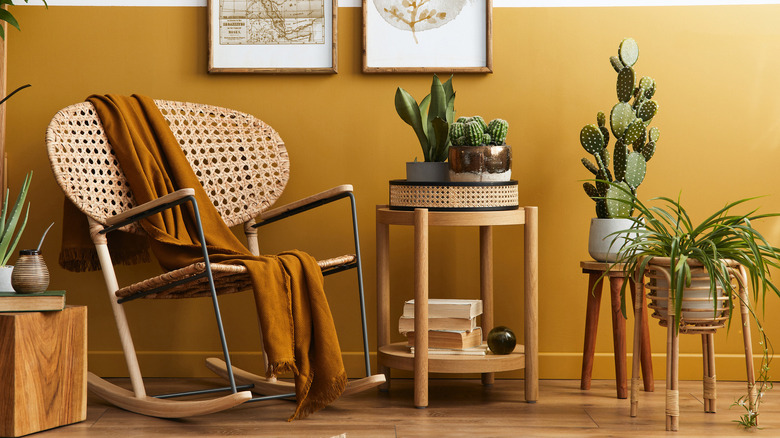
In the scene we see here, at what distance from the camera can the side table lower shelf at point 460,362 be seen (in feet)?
6.56

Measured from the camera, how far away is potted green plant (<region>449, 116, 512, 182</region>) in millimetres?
2055

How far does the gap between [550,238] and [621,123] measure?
48cm

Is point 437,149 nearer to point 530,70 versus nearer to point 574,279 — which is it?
point 530,70

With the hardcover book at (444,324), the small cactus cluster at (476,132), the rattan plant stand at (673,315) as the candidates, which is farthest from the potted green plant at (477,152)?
the rattan plant stand at (673,315)

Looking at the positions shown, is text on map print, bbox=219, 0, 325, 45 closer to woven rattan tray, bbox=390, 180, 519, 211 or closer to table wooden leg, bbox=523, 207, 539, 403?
woven rattan tray, bbox=390, 180, 519, 211

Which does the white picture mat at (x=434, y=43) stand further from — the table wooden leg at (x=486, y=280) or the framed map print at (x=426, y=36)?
the table wooden leg at (x=486, y=280)

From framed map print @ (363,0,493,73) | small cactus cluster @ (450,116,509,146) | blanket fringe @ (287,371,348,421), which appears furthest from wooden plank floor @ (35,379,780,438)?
framed map print @ (363,0,493,73)

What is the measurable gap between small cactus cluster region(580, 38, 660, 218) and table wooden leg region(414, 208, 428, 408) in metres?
0.55

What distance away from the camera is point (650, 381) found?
222cm

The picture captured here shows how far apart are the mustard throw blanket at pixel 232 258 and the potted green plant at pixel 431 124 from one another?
45cm

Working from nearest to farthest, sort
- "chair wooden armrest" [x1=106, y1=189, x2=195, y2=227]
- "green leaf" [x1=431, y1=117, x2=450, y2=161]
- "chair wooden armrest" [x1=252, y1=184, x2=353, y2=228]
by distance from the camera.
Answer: "chair wooden armrest" [x1=106, y1=189, x2=195, y2=227], "chair wooden armrest" [x1=252, y1=184, x2=353, y2=228], "green leaf" [x1=431, y1=117, x2=450, y2=161]

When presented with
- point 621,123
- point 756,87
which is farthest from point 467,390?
point 756,87

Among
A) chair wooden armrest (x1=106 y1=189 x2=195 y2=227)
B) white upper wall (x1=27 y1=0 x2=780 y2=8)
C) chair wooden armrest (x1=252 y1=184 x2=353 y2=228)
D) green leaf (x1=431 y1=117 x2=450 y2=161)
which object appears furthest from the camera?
white upper wall (x1=27 y1=0 x2=780 y2=8)

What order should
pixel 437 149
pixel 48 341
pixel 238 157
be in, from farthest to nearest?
pixel 238 157 → pixel 437 149 → pixel 48 341
